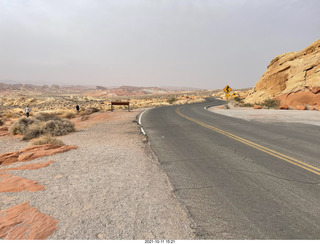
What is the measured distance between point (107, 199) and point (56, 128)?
9.31 m

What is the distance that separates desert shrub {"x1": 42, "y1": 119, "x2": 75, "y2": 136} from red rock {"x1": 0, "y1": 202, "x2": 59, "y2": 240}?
8.32m

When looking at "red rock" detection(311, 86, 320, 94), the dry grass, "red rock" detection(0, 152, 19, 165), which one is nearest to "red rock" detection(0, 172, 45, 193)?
"red rock" detection(0, 152, 19, 165)

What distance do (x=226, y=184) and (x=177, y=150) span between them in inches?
123

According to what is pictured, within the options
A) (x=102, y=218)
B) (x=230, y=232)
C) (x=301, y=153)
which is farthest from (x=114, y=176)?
(x=301, y=153)

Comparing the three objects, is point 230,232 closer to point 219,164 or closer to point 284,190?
point 284,190

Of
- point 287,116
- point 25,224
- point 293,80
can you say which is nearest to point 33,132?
point 25,224

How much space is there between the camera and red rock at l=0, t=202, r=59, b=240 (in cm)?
286

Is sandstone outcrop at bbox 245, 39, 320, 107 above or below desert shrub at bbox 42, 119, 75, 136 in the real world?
above

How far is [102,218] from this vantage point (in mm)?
3262

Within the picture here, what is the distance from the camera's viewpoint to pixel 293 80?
24656 mm

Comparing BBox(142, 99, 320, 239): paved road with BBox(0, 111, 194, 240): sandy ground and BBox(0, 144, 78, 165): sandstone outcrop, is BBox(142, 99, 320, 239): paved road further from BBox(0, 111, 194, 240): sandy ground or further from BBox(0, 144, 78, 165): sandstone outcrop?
BBox(0, 144, 78, 165): sandstone outcrop

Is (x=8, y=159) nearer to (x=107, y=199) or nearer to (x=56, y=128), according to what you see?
(x=107, y=199)

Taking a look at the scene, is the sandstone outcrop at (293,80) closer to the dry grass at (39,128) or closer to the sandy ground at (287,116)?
the sandy ground at (287,116)

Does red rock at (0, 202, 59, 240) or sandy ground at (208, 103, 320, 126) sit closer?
red rock at (0, 202, 59, 240)
